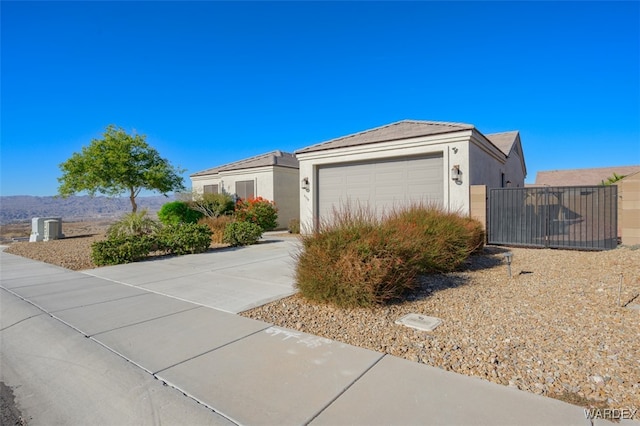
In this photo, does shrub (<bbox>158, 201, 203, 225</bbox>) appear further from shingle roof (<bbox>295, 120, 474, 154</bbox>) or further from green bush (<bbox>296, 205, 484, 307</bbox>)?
green bush (<bbox>296, 205, 484, 307</bbox>)

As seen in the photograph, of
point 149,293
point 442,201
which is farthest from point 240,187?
point 149,293

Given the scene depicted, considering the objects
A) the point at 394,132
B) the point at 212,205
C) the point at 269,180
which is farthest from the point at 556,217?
the point at 212,205

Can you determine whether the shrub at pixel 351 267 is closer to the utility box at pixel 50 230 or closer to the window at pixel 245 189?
the window at pixel 245 189

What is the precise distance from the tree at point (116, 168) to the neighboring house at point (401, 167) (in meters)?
9.52

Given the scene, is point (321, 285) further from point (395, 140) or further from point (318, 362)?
point (395, 140)

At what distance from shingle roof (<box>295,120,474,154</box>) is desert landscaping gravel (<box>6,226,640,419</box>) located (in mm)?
6956

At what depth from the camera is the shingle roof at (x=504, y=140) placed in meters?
19.4

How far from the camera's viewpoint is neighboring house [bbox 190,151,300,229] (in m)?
19.9

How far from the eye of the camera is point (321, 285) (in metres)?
5.26

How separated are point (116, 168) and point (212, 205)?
18.2 feet

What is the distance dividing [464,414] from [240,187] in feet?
65.2

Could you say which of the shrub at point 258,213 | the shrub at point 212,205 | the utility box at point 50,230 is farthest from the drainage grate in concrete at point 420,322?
the utility box at point 50,230

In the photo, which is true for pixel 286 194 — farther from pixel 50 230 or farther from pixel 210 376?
pixel 210 376

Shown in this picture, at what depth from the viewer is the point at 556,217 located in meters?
11.0
